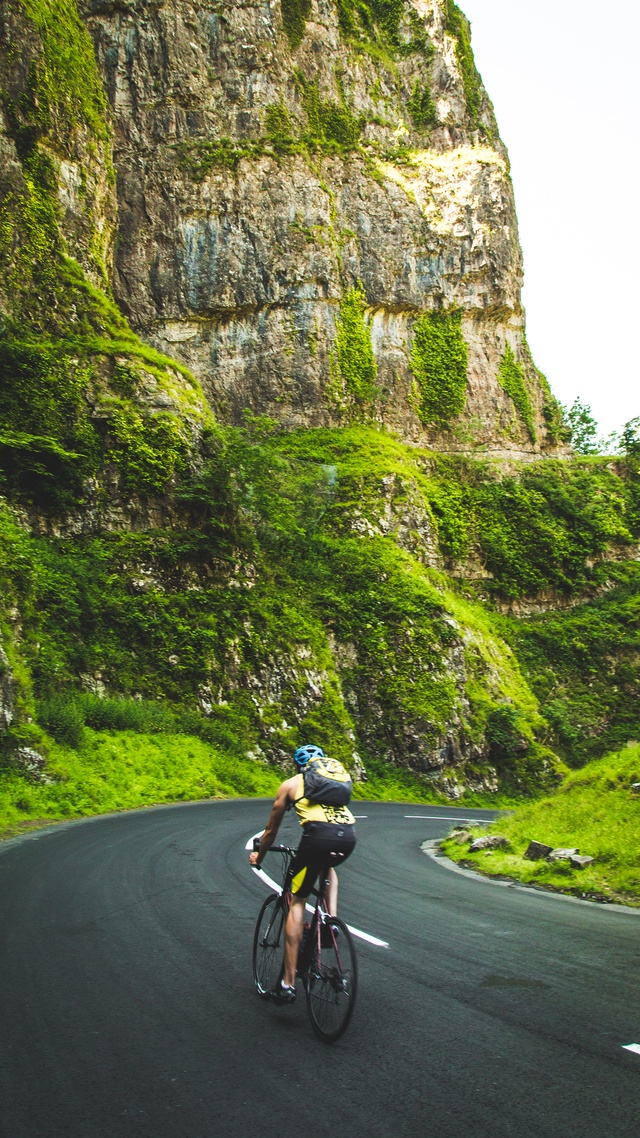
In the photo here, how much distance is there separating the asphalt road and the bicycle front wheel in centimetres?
12

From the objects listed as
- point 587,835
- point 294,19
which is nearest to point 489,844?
point 587,835

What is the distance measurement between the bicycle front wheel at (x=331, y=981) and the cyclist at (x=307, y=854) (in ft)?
0.44

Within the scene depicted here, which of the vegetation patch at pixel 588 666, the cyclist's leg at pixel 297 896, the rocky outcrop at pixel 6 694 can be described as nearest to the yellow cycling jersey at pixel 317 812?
the cyclist's leg at pixel 297 896

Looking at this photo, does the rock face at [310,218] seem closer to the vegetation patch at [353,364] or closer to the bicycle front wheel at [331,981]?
the vegetation patch at [353,364]

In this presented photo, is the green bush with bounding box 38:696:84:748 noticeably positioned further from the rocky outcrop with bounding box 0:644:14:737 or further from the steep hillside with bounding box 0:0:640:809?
the rocky outcrop with bounding box 0:644:14:737

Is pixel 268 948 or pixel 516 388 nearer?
pixel 268 948

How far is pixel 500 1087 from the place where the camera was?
3625 millimetres

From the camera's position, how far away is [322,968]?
A: 14.9 ft

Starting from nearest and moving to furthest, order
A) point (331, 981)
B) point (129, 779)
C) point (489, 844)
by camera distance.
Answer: point (331, 981) < point (489, 844) < point (129, 779)

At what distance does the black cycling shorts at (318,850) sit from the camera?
479 cm

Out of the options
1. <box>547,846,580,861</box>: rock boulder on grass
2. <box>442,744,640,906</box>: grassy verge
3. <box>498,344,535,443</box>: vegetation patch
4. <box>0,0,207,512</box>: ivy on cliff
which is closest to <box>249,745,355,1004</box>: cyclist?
<box>442,744,640,906</box>: grassy verge

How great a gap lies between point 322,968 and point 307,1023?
400 millimetres

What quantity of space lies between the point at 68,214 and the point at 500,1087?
32940mm

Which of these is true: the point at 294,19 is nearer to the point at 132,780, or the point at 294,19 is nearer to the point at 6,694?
the point at 6,694
